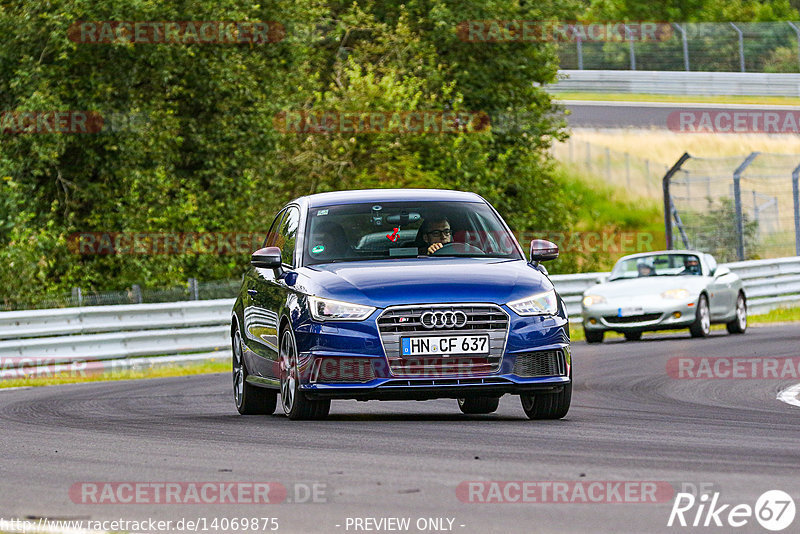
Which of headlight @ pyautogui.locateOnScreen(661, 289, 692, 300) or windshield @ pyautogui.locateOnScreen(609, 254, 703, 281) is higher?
windshield @ pyautogui.locateOnScreen(609, 254, 703, 281)

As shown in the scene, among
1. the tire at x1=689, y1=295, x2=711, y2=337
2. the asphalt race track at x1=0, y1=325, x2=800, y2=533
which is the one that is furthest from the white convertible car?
the asphalt race track at x1=0, y1=325, x2=800, y2=533

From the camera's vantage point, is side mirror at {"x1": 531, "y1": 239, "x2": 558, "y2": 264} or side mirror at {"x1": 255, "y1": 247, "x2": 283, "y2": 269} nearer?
side mirror at {"x1": 531, "y1": 239, "x2": 558, "y2": 264}

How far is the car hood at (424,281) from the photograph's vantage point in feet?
33.1

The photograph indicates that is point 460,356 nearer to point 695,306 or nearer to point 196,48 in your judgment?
point 695,306

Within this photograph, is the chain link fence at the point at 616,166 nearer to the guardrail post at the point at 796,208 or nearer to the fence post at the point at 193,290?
the guardrail post at the point at 796,208

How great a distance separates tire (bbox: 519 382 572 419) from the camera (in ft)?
34.8

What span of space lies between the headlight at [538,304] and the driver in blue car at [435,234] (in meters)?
1.02

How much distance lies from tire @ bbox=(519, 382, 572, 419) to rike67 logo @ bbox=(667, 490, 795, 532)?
12.8 feet

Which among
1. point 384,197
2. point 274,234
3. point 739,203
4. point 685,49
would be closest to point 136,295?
point 274,234

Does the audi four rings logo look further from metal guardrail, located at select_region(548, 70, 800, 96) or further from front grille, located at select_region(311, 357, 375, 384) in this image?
metal guardrail, located at select_region(548, 70, 800, 96)

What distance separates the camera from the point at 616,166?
47.1 m

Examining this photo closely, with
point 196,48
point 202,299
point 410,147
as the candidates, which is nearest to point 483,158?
point 410,147

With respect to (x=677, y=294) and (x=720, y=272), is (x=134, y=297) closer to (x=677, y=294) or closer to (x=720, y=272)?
(x=677, y=294)

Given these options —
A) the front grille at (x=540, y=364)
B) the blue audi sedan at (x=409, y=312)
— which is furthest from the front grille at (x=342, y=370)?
the front grille at (x=540, y=364)
